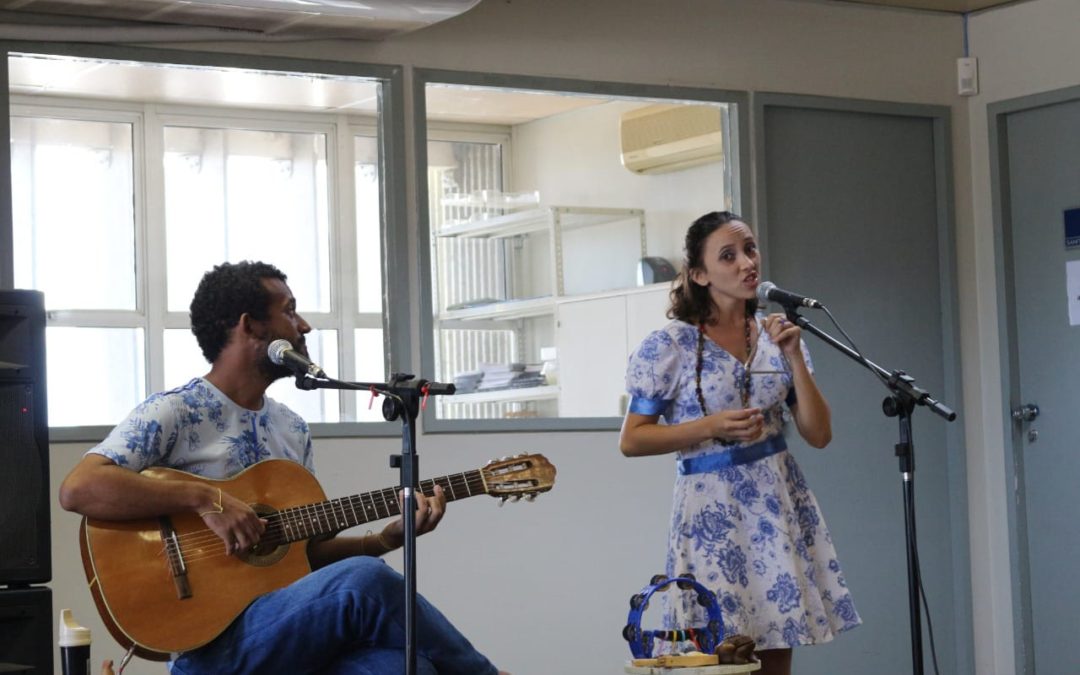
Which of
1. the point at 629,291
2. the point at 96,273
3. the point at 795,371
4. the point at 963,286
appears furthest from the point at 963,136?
the point at 96,273

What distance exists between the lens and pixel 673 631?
10.3ft

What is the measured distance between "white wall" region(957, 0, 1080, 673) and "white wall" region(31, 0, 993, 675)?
0.02 m

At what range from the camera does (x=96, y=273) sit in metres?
4.95

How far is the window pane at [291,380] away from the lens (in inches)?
187

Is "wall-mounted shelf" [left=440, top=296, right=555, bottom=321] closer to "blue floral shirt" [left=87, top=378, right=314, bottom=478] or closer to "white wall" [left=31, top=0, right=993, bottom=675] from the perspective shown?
"white wall" [left=31, top=0, right=993, bottom=675]

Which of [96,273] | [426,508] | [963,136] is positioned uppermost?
[963,136]

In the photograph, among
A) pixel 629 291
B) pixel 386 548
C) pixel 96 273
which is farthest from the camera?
pixel 629 291

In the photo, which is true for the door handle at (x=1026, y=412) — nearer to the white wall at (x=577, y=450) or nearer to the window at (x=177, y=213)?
the white wall at (x=577, y=450)

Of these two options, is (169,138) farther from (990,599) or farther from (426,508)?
(990,599)

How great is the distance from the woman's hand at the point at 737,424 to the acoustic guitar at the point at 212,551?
0.39m

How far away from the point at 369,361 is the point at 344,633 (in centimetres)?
205

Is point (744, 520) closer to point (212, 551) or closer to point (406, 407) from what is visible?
point (406, 407)

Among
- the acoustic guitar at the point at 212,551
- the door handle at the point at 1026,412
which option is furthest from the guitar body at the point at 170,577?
the door handle at the point at 1026,412

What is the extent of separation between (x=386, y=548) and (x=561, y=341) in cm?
205
